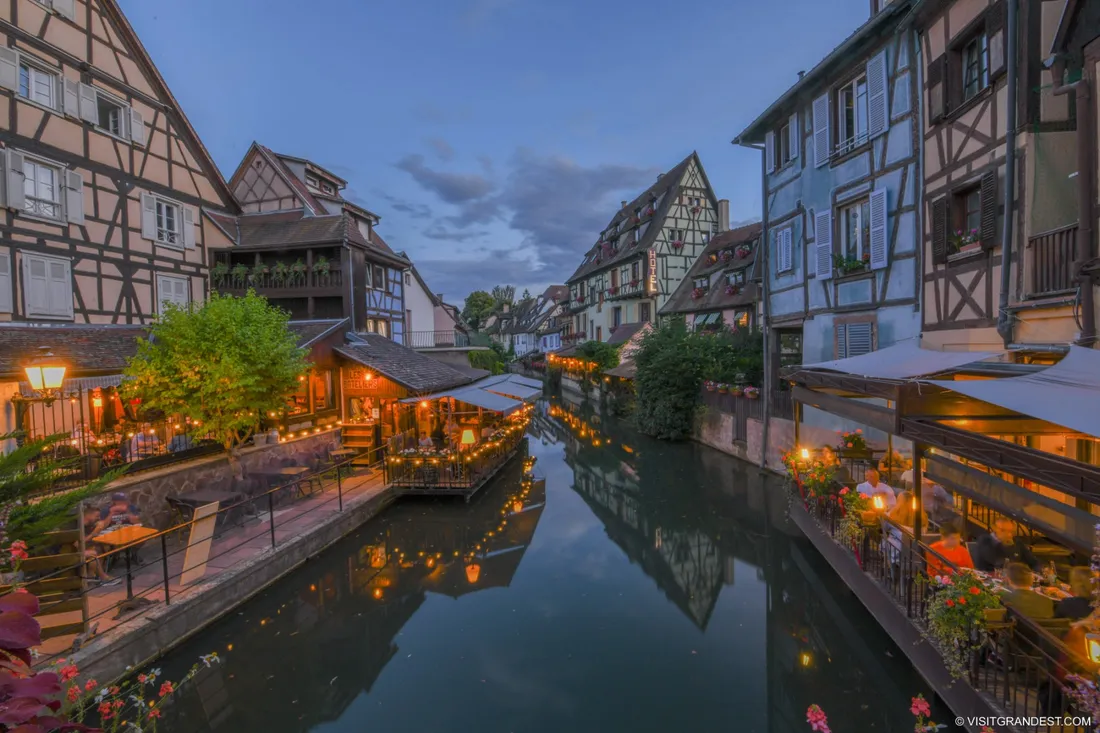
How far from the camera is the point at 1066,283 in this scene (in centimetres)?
746

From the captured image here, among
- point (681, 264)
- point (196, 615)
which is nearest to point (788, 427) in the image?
point (196, 615)

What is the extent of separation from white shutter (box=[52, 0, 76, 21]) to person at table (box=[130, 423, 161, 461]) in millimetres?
11286

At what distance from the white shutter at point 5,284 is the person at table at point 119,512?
7.49m

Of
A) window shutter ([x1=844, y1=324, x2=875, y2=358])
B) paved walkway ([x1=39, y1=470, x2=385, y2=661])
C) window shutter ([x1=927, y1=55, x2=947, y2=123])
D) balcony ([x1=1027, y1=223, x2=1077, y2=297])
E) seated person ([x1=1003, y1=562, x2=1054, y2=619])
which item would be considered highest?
window shutter ([x1=927, y1=55, x2=947, y2=123])

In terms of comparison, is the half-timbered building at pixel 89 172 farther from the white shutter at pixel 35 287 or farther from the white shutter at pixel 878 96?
the white shutter at pixel 878 96

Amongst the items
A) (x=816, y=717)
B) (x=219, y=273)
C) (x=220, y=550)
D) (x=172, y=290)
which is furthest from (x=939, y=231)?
(x=219, y=273)

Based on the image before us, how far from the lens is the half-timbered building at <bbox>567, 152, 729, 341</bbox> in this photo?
32781 mm

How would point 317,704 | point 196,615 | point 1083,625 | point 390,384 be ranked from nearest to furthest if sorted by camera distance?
1. point 1083,625
2. point 317,704
3. point 196,615
4. point 390,384

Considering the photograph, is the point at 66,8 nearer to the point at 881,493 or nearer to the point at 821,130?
the point at 821,130

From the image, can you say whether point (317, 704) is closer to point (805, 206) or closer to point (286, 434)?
point (286, 434)

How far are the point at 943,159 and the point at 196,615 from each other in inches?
583

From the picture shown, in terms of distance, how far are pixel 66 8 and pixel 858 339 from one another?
2205 cm

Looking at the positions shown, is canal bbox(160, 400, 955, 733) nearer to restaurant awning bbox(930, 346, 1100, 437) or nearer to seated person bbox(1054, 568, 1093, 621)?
seated person bbox(1054, 568, 1093, 621)

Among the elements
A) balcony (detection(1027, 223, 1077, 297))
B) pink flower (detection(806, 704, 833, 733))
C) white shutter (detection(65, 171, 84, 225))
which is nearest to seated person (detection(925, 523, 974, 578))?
pink flower (detection(806, 704, 833, 733))
